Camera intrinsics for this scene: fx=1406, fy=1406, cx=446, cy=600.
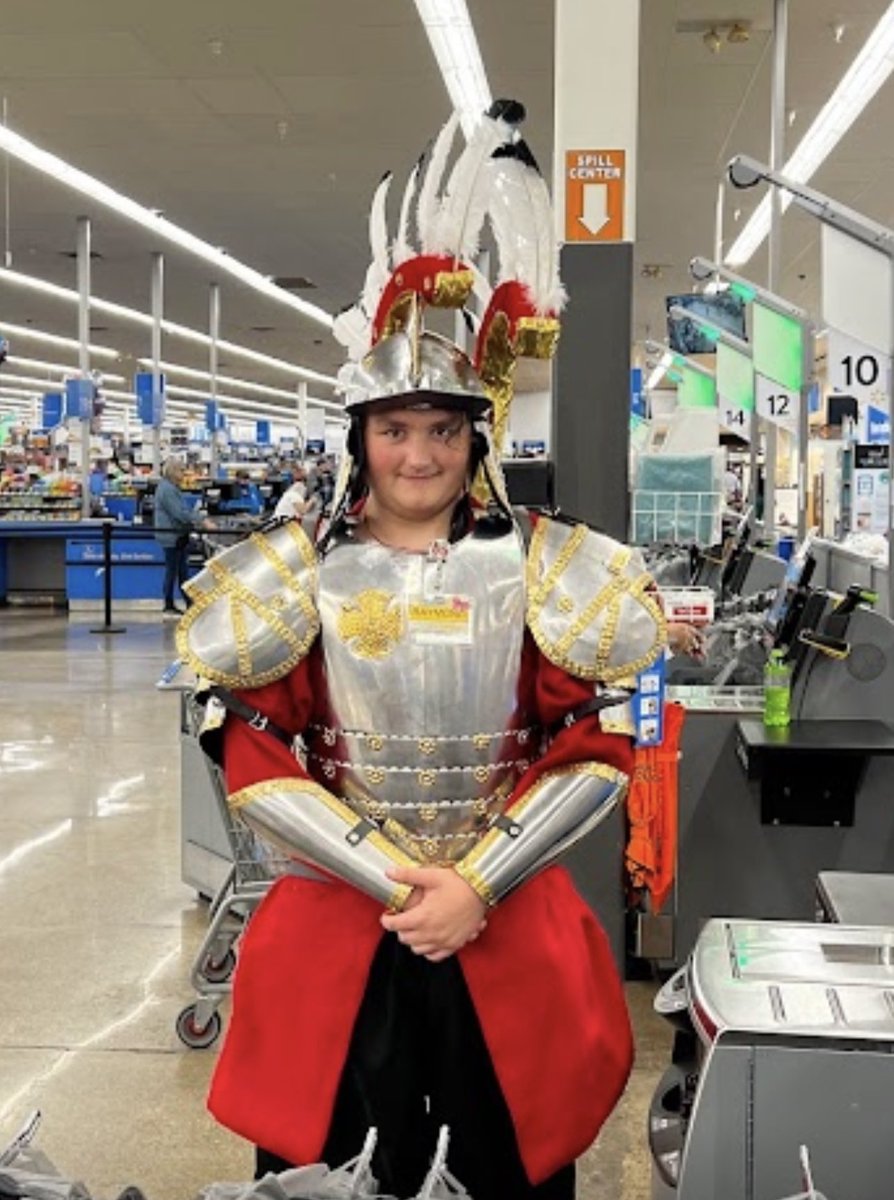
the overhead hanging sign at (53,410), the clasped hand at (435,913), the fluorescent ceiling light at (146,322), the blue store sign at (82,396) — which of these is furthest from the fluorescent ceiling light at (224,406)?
the clasped hand at (435,913)

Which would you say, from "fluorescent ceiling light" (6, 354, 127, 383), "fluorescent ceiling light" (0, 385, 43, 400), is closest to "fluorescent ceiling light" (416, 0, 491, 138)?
"fluorescent ceiling light" (6, 354, 127, 383)

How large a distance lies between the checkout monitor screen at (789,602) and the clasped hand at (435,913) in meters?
2.41

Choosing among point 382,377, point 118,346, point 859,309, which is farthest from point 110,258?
point 382,377

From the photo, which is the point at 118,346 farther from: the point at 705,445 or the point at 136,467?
the point at 705,445

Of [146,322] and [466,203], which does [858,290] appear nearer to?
[466,203]

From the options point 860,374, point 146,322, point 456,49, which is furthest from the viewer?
point 146,322

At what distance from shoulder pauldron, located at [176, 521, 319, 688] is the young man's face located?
0.15 metres

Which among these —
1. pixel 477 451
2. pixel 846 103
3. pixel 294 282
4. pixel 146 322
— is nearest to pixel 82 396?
pixel 294 282

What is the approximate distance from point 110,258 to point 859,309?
15168 millimetres

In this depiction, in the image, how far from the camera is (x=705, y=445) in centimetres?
754

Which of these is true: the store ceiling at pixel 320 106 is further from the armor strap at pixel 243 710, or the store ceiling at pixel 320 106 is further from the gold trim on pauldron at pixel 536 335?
the armor strap at pixel 243 710

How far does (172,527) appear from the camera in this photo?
13461mm

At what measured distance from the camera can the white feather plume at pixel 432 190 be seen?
82.2 inches

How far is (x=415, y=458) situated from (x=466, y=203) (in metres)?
0.46
